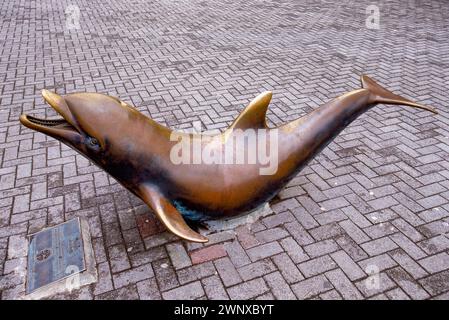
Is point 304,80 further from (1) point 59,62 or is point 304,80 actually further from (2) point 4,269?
(2) point 4,269

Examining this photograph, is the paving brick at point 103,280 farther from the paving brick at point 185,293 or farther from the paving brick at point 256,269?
the paving brick at point 256,269

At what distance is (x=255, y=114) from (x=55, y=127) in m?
1.77

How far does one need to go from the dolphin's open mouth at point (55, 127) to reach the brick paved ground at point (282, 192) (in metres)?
1.36

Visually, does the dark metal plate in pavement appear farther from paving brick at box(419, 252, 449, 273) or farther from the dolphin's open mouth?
paving brick at box(419, 252, 449, 273)

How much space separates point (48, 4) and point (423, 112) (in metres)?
12.5

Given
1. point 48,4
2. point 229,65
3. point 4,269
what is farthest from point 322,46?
point 48,4

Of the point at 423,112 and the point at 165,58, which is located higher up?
the point at 165,58

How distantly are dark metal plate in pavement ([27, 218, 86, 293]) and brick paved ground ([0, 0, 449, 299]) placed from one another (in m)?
0.13

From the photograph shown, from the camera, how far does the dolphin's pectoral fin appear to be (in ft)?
10.3

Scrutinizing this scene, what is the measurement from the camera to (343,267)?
12.1ft

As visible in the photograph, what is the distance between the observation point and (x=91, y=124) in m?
3.12

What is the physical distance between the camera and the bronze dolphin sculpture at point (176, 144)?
3137mm

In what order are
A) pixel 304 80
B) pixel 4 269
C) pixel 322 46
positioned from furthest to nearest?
pixel 322 46 < pixel 304 80 < pixel 4 269

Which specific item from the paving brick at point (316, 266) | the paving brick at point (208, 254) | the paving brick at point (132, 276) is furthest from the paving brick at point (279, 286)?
the paving brick at point (132, 276)
